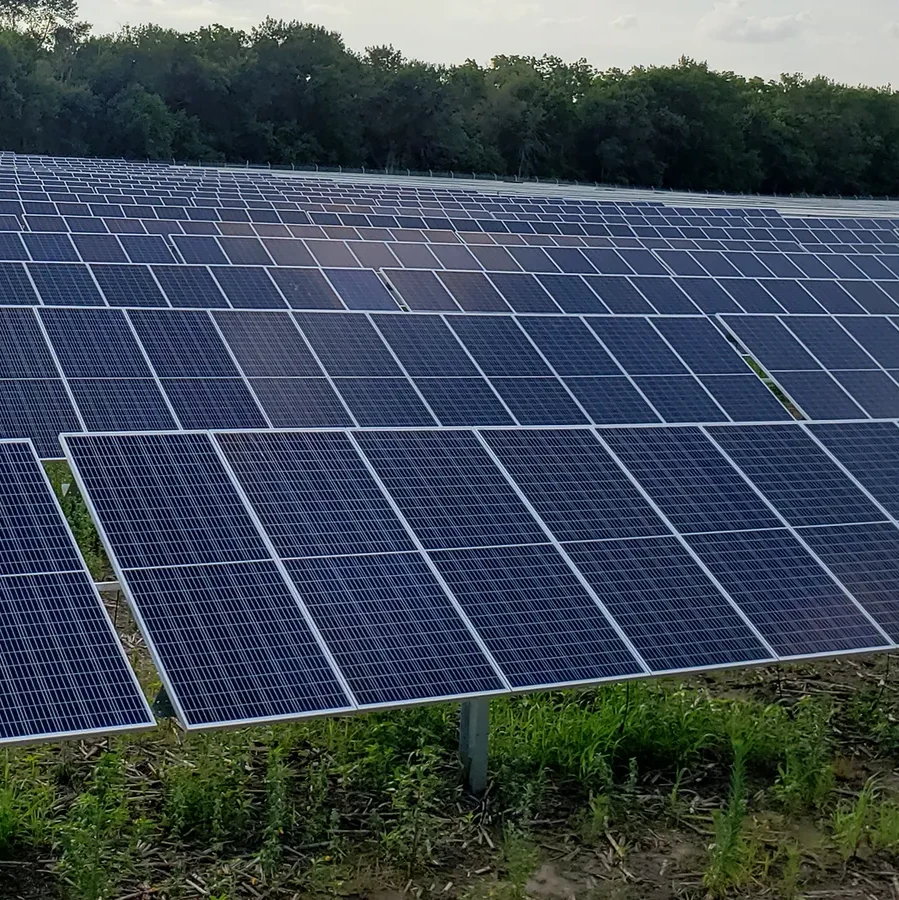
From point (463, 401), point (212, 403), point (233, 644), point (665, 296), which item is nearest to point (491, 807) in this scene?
point (233, 644)

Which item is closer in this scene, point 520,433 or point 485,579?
point 485,579

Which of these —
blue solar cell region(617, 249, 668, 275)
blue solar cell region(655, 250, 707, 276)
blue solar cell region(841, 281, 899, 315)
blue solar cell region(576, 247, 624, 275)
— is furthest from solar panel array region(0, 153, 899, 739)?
blue solar cell region(617, 249, 668, 275)

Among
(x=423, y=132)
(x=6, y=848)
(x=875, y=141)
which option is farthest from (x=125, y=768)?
(x=875, y=141)

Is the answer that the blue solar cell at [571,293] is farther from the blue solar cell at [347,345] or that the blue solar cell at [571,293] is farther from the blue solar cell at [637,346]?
the blue solar cell at [347,345]

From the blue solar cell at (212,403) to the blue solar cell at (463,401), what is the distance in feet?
7.52

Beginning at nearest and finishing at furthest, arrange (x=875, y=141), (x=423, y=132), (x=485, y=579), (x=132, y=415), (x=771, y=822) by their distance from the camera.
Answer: (x=485, y=579) → (x=771, y=822) → (x=132, y=415) → (x=423, y=132) → (x=875, y=141)

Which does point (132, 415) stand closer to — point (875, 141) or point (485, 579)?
point (485, 579)

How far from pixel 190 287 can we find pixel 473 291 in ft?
17.1

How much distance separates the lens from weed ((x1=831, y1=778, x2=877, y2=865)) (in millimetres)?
10812

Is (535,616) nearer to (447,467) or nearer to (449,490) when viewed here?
(449,490)

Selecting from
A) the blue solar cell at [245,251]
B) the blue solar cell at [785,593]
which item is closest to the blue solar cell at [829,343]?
the blue solar cell at [785,593]

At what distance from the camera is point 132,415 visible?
15203 millimetres

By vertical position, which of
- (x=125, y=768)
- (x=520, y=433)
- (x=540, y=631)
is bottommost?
(x=125, y=768)

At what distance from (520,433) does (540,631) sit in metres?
3.09
